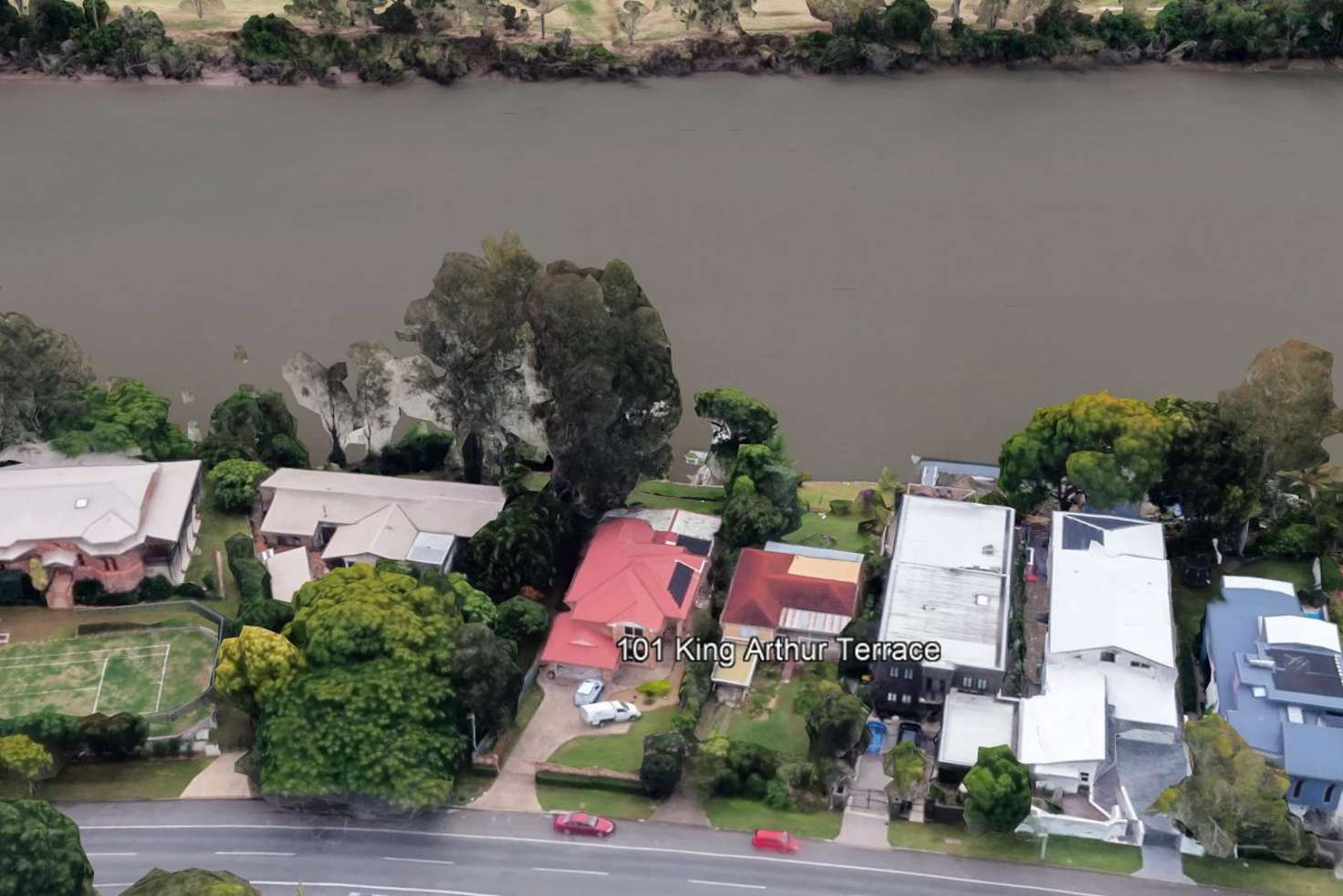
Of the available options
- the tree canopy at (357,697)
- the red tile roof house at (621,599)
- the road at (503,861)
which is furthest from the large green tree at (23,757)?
the red tile roof house at (621,599)

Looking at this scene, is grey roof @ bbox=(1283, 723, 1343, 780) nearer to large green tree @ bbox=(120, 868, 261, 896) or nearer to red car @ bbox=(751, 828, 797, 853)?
red car @ bbox=(751, 828, 797, 853)

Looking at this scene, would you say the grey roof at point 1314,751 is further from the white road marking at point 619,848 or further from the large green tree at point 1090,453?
the large green tree at point 1090,453

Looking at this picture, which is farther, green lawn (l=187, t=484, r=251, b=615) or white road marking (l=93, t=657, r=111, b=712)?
green lawn (l=187, t=484, r=251, b=615)

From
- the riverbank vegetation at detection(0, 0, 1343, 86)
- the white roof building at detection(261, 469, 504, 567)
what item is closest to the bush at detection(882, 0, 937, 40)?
the riverbank vegetation at detection(0, 0, 1343, 86)

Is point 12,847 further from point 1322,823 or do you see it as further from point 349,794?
point 1322,823

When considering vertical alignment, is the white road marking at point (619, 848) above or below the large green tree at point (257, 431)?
below

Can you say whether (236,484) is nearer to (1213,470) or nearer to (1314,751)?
(1213,470)

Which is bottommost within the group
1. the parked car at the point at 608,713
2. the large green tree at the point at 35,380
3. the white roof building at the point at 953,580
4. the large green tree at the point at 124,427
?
the parked car at the point at 608,713
